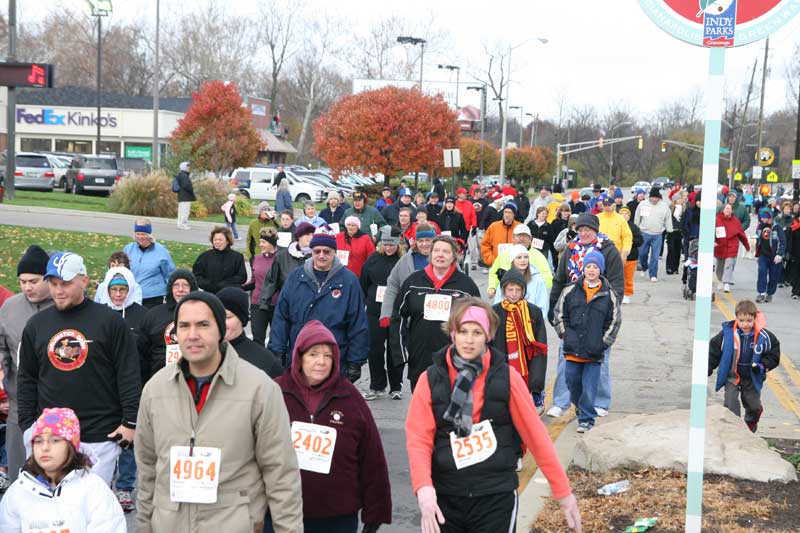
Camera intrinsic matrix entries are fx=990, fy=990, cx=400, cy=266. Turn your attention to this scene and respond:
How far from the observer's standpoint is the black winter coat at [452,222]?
20219 mm

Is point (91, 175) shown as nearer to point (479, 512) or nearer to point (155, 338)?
point (155, 338)

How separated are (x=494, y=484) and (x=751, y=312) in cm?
487

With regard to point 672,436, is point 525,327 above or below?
above

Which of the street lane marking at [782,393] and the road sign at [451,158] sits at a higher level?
the road sign at [451,158]

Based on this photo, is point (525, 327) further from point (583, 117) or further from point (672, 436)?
point (583, 117)

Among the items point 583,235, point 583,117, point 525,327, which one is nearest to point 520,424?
point 525,327

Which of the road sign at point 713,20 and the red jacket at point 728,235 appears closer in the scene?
the road sign at point 713,20

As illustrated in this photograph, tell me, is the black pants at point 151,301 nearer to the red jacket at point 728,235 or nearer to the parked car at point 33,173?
the red jacket at point 728,235

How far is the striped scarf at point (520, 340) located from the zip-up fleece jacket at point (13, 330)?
3.55 meters

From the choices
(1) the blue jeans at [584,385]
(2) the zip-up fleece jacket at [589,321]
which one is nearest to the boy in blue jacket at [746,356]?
(2) the zip-up fleece jacket at [589,321]

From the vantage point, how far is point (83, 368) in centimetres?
561

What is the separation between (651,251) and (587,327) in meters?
13.7

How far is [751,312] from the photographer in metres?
8.55

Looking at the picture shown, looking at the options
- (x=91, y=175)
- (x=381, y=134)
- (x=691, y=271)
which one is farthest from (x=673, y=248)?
(x=91, y=175)
